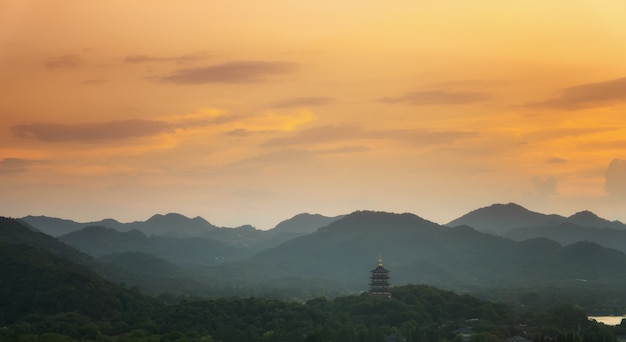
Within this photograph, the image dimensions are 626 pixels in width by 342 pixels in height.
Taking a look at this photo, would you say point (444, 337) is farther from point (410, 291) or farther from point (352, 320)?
point (410, 291)

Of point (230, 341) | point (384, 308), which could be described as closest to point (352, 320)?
point (384, 308)

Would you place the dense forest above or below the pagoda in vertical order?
below

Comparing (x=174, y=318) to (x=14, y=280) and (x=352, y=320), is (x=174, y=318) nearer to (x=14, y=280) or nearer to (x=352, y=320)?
(x=352, y=320)

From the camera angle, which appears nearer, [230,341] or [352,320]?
[230,341]

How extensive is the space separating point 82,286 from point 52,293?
5338 mm

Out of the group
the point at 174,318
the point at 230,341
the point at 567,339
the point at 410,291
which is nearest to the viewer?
the point at 567,339

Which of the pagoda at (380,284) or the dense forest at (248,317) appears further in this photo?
the pagoda at (380,284)

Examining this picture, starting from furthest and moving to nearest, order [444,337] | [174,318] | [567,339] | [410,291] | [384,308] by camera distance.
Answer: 1. [410,291]
2. [384,308]
3. [174,318]
4. [444,337]
5. [567,339]

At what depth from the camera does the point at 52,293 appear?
17788 cm

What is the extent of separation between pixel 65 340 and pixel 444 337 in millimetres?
50944

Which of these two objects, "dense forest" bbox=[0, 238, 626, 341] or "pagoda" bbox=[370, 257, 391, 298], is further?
"pagoda" bbox=[370, 257, 391, 298]

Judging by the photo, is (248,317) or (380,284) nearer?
(248,317)

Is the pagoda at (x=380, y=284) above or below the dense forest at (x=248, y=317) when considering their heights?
above

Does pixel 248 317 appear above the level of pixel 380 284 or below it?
below
